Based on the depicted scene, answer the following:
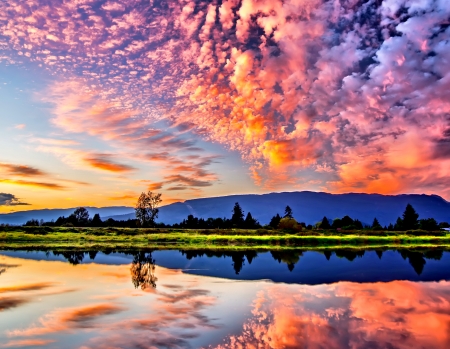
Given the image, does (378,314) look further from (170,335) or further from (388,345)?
(170,335)

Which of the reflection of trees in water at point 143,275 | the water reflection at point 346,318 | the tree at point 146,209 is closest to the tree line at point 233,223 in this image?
the tree at point 146,209

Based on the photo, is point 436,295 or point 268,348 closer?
point 268,348

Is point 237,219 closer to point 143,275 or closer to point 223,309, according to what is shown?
point 143,275


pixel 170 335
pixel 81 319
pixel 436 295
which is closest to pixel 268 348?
pixel 170 335

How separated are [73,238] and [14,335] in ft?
192

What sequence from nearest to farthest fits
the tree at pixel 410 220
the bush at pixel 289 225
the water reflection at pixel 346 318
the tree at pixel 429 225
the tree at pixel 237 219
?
the water reflection at pixel 346 318, the bush at pixel 289 225, the tree at pixel 429 225, the tree at pixel 410 220, the tree at pixel 237 219

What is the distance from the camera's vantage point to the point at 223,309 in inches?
649

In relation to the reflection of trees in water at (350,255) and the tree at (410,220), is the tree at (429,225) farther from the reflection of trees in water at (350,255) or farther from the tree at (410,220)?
the reflection of trees in water at (350,255)

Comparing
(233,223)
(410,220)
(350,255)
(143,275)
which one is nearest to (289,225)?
(233,223)

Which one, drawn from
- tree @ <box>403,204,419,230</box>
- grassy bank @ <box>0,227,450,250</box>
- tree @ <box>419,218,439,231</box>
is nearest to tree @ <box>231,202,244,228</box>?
grassy bank @ <box>0,227,450,250</box>

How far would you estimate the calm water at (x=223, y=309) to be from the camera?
1212 centimetres

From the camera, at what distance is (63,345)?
37.9 ft

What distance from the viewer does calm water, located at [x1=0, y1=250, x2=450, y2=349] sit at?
39.8ft

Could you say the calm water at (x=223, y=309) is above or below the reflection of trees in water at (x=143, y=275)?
below
